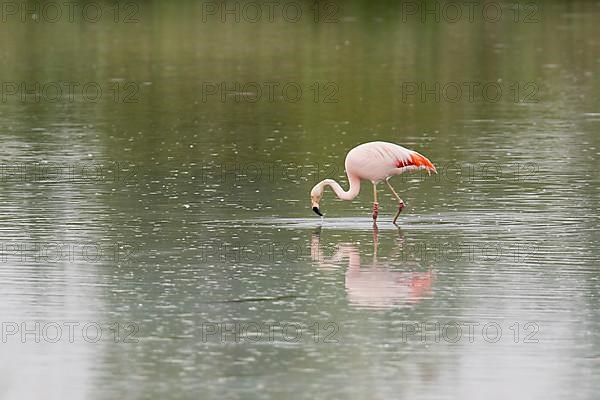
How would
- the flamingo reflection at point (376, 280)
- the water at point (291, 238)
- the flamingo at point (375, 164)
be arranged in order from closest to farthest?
the water at point (291, 238) < the flamingo reflection at point (376, 280) < the flamingo at point (375, 164)

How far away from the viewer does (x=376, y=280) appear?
13531 millimetres

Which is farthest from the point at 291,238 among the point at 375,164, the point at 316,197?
the point at 375,164

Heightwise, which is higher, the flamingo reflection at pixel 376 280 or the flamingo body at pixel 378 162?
the flamingo body at pixel 378 162

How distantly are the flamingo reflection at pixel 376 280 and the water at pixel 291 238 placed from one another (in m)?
0.03

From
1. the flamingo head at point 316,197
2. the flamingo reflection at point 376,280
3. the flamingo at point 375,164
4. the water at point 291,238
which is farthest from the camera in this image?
the flamingo at point 375,164

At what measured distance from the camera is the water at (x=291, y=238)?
10.8m

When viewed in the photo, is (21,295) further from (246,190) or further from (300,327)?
(246,190)

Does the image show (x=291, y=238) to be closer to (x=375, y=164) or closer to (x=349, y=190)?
(x=349, y=190)

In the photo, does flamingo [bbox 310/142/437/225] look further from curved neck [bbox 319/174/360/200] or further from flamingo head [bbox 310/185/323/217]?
flamingo head [bbox 310/185/323/217]

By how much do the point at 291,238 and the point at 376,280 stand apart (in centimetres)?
213

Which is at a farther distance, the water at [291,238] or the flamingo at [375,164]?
the flamingo at [375,164]

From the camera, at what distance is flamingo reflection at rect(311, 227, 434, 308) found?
12748mm

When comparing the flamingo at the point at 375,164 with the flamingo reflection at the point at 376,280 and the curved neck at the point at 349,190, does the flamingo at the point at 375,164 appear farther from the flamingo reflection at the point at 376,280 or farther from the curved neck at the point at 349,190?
the flamingo reflection at the point at 376,280

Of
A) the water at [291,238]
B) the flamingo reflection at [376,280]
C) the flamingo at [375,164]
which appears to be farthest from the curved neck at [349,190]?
the flamingo reflection at [376,280]
